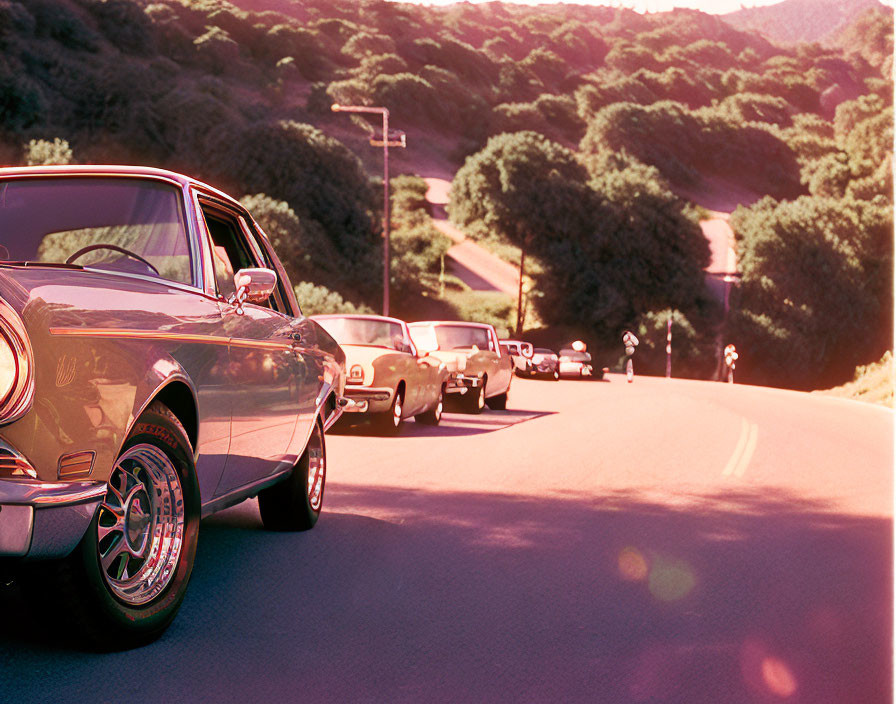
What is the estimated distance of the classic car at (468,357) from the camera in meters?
19.0

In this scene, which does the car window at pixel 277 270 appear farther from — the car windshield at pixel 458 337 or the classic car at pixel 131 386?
the car windshield at pixel 458 337

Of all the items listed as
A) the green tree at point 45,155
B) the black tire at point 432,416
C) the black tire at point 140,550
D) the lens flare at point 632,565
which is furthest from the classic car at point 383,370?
the green tree at point 45,155

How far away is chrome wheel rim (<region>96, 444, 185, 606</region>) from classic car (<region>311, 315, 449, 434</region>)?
29.4 feet

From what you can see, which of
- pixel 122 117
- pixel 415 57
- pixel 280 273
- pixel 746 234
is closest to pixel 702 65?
pixel 415 57

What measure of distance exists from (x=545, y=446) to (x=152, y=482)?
9454 mm

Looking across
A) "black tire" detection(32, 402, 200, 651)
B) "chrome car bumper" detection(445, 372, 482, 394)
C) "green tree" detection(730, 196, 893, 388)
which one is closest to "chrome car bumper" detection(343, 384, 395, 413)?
"chrome car bumper" detection(445, 372, 482, 394)

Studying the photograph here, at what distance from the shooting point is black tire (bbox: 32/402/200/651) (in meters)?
4.08

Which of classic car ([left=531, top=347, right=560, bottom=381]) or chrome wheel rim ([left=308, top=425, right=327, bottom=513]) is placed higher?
chrome wheel rim ([left=308, top=425, right=327, bottom=513])

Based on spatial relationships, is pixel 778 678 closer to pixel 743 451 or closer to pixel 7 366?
pixel 7 366

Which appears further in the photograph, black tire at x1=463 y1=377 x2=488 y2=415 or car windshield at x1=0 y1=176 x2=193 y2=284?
black tire at x1=463 y1=377 x2=488 y2=415

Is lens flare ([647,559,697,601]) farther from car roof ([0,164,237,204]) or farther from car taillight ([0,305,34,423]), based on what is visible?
car taillight ([0,305,34,423])

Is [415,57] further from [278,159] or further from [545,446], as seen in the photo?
[545,446]

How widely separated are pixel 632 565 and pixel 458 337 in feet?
45.2

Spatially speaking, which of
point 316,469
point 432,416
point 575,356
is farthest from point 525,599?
point 575,356
